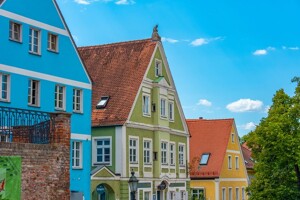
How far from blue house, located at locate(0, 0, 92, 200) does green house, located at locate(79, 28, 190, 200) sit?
2.68m

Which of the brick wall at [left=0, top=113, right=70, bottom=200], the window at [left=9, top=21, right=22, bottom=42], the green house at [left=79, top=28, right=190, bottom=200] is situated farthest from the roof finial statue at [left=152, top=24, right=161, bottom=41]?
the brick wall at [left=0, top=113, right=70, bottom=200]

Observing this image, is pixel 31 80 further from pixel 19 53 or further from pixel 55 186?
pixel 55 186

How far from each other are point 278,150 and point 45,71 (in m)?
17.2

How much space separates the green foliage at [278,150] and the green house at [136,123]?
580 centimetres

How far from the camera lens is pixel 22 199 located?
1850 cm

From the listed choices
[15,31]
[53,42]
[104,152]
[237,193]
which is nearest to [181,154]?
[104,152]

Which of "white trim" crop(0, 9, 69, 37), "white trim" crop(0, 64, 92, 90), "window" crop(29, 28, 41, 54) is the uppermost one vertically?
"white trim" crop(0, 9, 69, 37)

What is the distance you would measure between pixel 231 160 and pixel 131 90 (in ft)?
62.2

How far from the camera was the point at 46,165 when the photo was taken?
64.2 feet

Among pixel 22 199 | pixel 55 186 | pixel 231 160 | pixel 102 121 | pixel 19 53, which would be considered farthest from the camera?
pixel 231 160

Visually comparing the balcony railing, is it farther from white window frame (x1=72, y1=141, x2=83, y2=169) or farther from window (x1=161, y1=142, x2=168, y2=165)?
window (x1=161, y1=142, x2=168, y2=165)

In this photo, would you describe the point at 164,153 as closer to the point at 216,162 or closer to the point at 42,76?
the point at 216,162

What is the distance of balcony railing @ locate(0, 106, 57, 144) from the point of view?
20188mm

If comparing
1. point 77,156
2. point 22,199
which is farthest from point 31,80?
point 22,199
